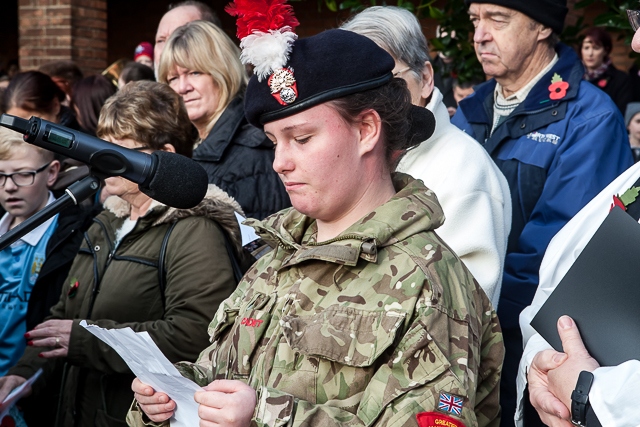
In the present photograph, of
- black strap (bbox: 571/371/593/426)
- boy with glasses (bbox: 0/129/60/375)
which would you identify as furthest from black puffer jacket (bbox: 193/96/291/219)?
black strap (bbox: 571/371/593/426)

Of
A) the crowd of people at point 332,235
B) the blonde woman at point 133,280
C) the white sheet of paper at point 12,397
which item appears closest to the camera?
the crowd of people at point 332,235

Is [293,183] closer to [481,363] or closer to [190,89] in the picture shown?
[481,363]

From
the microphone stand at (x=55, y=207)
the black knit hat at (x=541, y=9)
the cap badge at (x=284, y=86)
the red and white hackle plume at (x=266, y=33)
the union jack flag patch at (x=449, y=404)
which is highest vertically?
the red and white hackle plume at (x=266, y=33)

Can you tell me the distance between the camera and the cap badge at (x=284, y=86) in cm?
189

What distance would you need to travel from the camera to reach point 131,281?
2900 millimetres

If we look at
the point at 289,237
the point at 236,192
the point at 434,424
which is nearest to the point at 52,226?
the point at 236,192

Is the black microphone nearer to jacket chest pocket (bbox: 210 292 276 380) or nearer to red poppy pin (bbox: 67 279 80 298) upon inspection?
jacket chest pocket (bbox: 210 292 276 380)

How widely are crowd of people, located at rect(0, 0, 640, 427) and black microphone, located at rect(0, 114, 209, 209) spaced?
0.22 m

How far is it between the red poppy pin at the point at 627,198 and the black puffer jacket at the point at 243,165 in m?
1.70

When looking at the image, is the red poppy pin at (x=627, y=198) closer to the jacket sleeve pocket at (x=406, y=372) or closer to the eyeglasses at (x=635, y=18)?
the eyeglasses at (x=635, y=18)

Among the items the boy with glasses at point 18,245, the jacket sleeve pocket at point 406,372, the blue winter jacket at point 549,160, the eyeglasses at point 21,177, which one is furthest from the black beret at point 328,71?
the eyeglasses at point 21,177

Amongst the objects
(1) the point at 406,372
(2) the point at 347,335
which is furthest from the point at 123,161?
(1) the point at 406,372

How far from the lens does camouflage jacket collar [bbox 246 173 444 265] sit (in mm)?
1843

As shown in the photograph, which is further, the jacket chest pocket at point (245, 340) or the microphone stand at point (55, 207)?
the jacket chest pocket at point (245, 340)
